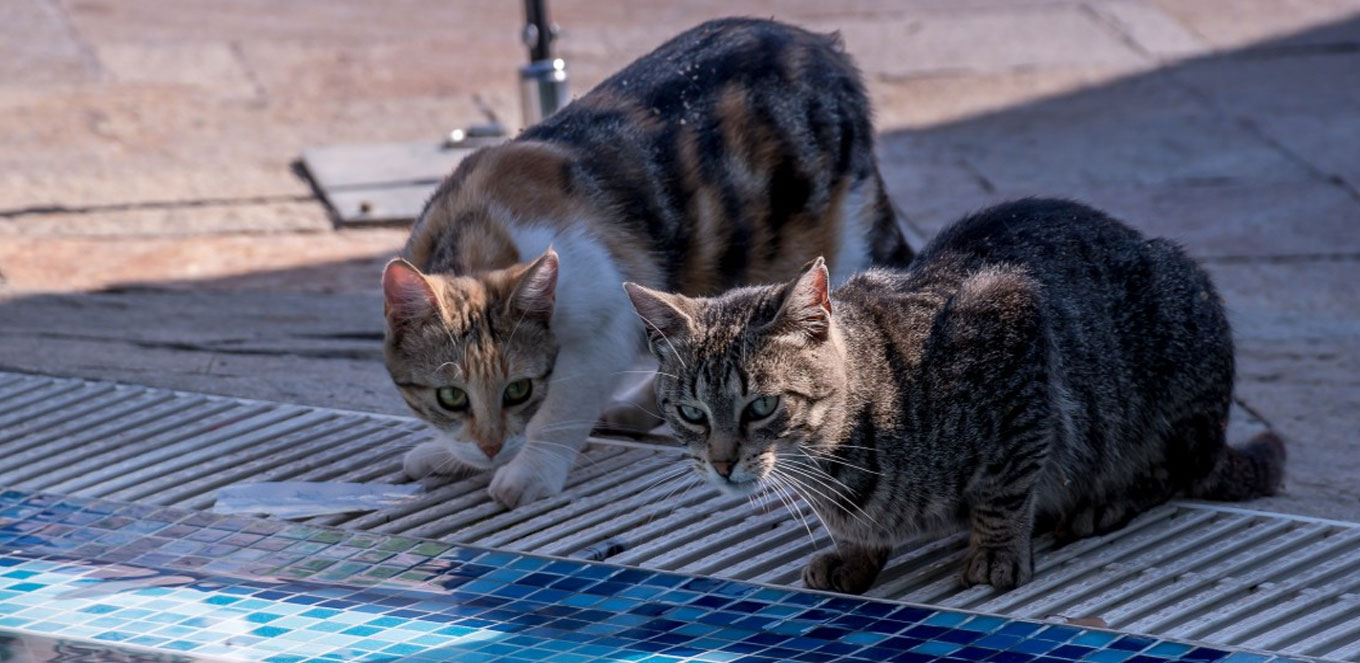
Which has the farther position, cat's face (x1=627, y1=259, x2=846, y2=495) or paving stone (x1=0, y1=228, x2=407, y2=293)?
paving stone (x1=0, y1=228, x2=407, y2=293)

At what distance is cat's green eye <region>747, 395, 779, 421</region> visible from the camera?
3291 mm

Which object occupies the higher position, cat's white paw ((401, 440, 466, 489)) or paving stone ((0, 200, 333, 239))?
paving stone ((0, 200, 333, 239))

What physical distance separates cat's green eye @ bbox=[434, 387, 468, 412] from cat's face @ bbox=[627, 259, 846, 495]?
0.64 m

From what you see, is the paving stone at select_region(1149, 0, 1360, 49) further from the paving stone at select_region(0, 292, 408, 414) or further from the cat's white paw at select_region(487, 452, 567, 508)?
the cat's white paw at select_region(487, 452, 567, 508)

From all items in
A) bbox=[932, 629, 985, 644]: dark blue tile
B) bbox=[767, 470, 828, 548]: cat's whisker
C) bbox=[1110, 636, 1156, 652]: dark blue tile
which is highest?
bbox=[767, 470, 828, 548]: cat's whisker

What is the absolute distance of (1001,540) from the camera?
3.42m

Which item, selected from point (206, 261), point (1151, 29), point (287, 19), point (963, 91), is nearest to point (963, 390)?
point (206, 261)

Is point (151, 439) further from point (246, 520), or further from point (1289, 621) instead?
point (1289, 621)

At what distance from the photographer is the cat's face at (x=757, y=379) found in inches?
129

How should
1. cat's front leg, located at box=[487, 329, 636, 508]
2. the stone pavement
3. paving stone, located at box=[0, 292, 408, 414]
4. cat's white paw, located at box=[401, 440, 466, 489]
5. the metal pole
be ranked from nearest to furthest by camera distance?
cat's front leg, located at box=[487, 329, 636, 508], cat's white paw, located at box=[401, 440, 466, 489], paving stone, located at box=[0, 292, 408, 414], the stone pavement, the metal pole

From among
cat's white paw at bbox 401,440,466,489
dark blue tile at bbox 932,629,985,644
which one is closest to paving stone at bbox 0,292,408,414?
cat's white paw at bbox 401,440,466,489

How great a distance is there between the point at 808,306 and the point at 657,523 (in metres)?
0.75

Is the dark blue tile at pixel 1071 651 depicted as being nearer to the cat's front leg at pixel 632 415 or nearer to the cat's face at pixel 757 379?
the cat's face at pixel 757 379

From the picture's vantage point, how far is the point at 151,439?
4238 millimetres
